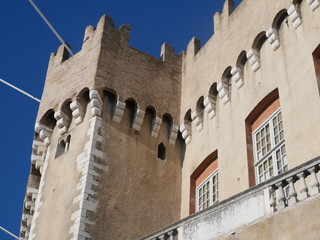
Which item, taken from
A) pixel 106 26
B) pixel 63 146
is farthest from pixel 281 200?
pixel 106 26

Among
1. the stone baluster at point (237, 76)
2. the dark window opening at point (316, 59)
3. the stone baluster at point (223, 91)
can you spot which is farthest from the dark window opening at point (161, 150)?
the dark window opening at point (316, 59)

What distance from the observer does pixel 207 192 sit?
16.4 m

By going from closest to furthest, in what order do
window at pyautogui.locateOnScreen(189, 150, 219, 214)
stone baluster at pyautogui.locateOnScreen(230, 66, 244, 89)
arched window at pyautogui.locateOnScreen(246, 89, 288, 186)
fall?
arched window at pyautogui.locateOnScreen(246, 89, 288, 186)
window at pyautogui.locateOnScreen(189, 150, 219, 214)
stone baluster at pyautogui.locateOnScreen(230, 66, 244, 89)

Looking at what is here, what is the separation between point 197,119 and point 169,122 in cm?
105

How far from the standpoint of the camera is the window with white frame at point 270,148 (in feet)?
45.5

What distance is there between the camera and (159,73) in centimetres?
1900

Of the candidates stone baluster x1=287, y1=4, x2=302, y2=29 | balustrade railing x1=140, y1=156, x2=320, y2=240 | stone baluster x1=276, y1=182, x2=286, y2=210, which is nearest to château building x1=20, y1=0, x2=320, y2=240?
stone baluster x1=287, y1=4, x2=302, y2=29

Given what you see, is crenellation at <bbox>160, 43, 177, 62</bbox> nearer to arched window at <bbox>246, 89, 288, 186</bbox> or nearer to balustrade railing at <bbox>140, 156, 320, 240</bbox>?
arched window at <bbox>246, 89, 288, 186</bbox>

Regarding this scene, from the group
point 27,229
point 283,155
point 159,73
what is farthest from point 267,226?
point 27,229

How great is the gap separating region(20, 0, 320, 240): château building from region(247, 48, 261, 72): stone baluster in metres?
0.03

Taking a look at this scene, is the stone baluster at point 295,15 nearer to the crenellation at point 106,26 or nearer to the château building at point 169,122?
the château building at point 169,122

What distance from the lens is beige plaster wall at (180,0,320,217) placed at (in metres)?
13.2

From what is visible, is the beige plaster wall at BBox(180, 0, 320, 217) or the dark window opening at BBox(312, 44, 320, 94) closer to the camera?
the beige plaster wall at BBox(180, 0, 320, 217)

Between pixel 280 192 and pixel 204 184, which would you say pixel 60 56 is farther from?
pixel 280 192
